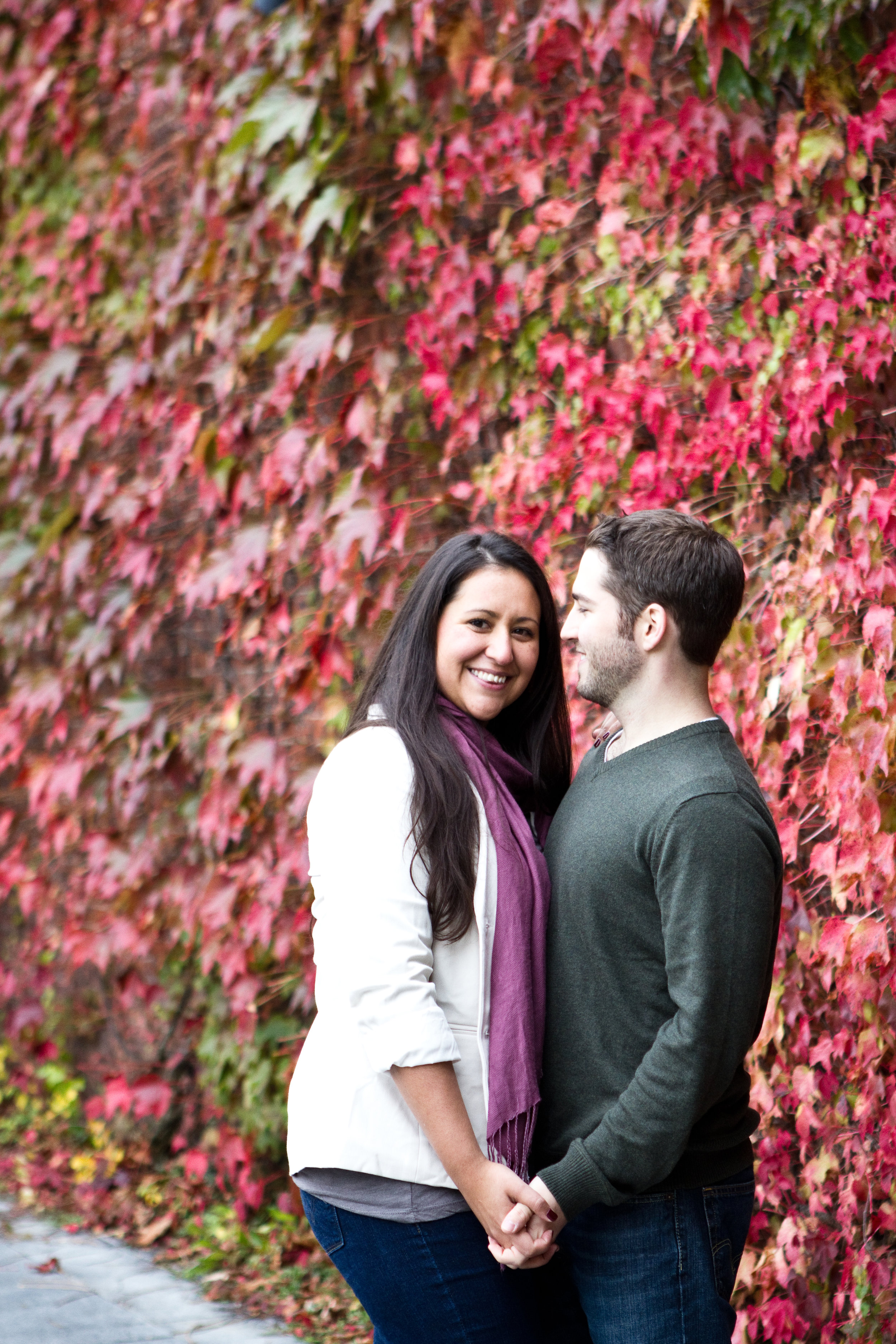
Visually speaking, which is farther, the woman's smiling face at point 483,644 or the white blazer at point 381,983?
the woman's smiling face at point 483,644

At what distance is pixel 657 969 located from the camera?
5.11ft

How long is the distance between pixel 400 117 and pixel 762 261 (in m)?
1.24

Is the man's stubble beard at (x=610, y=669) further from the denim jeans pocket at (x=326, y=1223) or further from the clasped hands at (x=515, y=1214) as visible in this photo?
the denim jeans pocket at (x=326, y=1223)

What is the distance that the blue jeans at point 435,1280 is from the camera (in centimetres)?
158

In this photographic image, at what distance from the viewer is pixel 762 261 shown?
253 cm

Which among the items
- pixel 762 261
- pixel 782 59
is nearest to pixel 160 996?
pixel 762 261

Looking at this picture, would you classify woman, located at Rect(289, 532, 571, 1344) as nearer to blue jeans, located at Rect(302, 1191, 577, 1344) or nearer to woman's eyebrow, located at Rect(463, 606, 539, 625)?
blue jeans, located at Rect(302, 1191, 577, 1344)

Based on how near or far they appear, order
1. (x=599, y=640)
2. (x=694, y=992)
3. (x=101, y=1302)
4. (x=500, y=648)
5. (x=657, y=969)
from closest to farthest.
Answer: (x=694, y=992) → (x=657, y=969) → (x=599, y=640) → (x=500, y=648) → (x=101, y=1302)

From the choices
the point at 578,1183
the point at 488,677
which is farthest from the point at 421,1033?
the point at 488,677

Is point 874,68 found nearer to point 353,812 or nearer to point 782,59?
point 782,59

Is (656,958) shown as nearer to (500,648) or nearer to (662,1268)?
(662,1268)

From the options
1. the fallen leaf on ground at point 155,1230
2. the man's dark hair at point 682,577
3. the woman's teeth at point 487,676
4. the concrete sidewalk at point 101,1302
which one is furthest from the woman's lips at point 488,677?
the fallen leaf on ground at point 155,1230

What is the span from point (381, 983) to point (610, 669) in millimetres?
512

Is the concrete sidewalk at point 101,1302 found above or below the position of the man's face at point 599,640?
below
